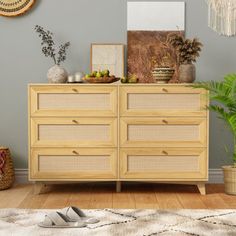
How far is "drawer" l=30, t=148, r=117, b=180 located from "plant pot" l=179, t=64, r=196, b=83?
81 cm

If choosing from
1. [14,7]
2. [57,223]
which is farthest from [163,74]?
[57,223]

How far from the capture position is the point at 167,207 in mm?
3881

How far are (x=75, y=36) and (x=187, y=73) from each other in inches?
42.8

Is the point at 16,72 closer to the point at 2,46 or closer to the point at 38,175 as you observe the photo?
the point at 2,46

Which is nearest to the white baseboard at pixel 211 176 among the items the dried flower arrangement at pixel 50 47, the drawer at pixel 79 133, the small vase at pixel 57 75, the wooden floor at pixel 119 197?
the wooden floor at pixel 119 197

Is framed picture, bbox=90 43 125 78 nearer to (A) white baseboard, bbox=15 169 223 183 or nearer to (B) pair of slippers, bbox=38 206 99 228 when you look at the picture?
(A) white baseboard, bbox=15 169 223 183

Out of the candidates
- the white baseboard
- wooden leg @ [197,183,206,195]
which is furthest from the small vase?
wooden leg @ [197,183,206,195]

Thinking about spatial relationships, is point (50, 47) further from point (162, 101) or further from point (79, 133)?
point (162, 101)

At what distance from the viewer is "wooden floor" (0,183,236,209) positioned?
3.96 m

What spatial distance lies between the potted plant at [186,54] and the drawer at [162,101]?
143 mm

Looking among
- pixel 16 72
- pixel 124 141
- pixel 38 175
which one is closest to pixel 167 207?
pixel 124 141

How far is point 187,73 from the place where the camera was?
442 cm

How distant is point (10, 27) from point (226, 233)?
9.08 feet

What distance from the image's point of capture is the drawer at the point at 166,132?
4.36 meters
